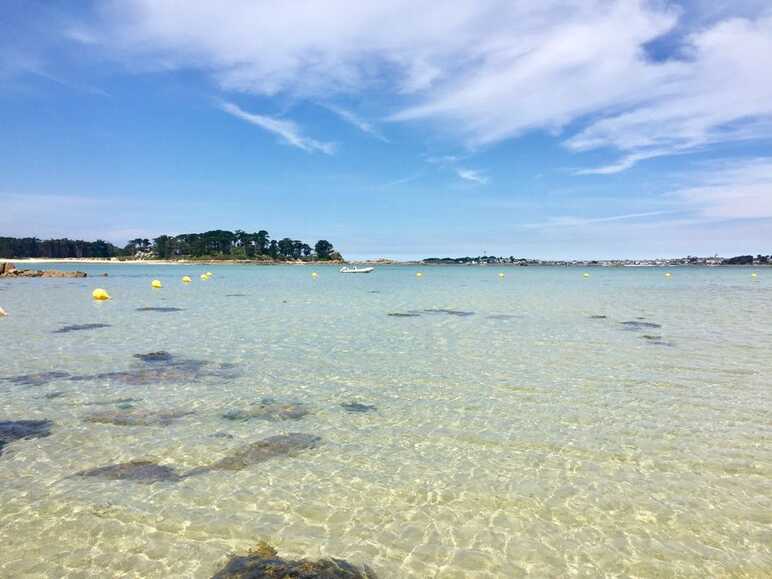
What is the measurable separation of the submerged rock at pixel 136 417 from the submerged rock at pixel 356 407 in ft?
12.0

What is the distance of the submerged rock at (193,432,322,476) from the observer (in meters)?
8.73

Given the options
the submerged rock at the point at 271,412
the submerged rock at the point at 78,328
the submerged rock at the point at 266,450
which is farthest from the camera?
the submerged rock at the point at 78,328

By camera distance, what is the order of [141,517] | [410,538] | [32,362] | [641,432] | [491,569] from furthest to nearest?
[32,362] → [641,432] → [141,517] → [410,538] → [491,569]

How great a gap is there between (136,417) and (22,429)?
214 centimetres

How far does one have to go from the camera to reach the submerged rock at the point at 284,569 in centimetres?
565

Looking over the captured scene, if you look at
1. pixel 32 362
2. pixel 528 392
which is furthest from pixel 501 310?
pixel 32 362

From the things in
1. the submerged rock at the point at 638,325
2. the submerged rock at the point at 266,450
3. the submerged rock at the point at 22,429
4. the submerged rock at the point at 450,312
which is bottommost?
the submerged rock at the point at 266,450

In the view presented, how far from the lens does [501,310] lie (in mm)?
35438

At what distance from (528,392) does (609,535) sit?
6.99 m

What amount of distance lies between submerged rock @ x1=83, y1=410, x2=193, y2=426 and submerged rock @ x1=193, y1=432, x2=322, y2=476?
2.51 metres

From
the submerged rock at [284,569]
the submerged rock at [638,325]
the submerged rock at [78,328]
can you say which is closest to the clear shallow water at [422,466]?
the submerged rock at [284,569]

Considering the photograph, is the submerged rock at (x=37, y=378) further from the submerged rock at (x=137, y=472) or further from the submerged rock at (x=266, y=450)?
the submerged rock at (x=266, y=450)

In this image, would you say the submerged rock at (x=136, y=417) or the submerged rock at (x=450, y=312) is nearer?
the submerged rock at (x=136, y=417)

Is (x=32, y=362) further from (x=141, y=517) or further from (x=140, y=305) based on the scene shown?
(x=140, y=305)
